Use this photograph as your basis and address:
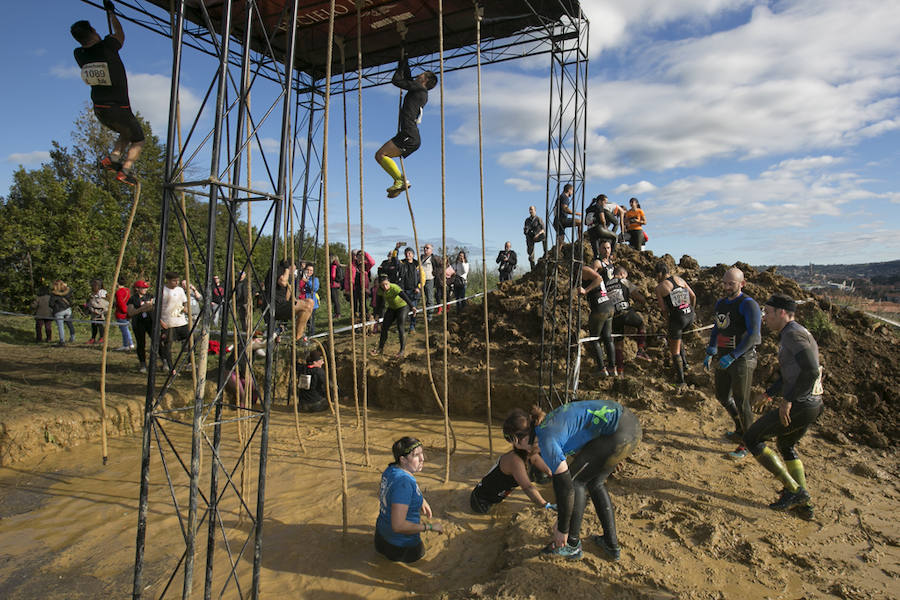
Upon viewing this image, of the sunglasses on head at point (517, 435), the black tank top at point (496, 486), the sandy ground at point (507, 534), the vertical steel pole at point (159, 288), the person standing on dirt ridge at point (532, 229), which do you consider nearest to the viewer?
the vertical steel pole at point (159, 288)

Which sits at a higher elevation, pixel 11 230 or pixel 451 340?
pixel 11 230

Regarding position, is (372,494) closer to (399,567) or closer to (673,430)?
(399,567)

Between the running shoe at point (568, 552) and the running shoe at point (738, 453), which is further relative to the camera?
the running shoe at point (738, 453)

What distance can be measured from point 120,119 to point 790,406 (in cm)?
616

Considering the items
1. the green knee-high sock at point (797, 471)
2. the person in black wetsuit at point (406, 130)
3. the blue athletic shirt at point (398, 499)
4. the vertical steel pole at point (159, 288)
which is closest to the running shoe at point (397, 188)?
Answer: the person in black wetsuit at point (406, 130)

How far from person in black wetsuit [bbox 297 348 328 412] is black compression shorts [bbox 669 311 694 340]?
18.7 ft

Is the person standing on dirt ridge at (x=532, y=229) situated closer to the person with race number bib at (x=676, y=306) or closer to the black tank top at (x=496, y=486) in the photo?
the person with race number bib at (x=676, y=306)

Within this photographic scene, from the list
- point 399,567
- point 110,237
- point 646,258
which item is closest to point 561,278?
point 646,258

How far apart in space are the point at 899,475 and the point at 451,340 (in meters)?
7.02

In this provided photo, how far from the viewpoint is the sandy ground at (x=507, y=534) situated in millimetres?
3660

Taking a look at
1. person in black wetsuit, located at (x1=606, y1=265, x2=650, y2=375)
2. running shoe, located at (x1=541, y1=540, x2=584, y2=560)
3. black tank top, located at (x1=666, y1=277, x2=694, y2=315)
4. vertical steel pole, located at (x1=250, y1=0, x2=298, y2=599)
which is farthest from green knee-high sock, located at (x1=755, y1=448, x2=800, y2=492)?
vertical steel pole, located at (x1=250, y1=0, x2=298, y2=599)

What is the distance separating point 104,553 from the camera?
4777 mm

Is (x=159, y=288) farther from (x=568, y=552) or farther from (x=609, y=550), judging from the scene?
(x=609, y=550)

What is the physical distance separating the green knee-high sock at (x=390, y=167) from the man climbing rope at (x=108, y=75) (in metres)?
2.34
